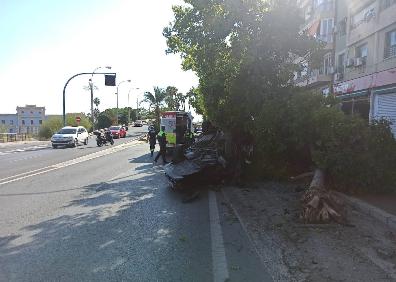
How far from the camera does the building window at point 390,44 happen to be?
75.4ft

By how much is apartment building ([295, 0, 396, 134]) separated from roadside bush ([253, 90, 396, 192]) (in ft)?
22.9

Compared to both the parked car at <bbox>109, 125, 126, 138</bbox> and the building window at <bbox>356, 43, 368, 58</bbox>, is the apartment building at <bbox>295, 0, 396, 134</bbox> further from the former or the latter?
the parked car at <bbox>109, 125, 126, 138</bbox>

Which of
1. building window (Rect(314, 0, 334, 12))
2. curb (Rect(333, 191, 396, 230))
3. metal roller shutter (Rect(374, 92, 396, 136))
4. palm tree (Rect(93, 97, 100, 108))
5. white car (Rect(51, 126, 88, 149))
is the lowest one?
white car (Rect(51, 126, 88, 149))

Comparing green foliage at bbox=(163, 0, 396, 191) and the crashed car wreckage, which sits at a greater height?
green foliage at bbox=(163, 0, 396, 191)

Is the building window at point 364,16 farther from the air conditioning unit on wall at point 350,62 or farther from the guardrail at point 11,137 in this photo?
the guardrail at point 11,137

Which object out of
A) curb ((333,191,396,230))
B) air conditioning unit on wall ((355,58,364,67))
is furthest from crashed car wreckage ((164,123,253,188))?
air conditioning unit on wall ((355,58,364,67))

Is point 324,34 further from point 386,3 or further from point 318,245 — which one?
point 318,245

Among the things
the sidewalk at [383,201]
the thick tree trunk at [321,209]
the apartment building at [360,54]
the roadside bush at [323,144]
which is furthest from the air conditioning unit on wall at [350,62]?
the thick tree trunk at [321,209]

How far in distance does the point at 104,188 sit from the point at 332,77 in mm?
24647

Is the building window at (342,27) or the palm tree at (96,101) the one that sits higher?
the building window at (342,27)

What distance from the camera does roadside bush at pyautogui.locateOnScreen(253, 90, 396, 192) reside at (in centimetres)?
974

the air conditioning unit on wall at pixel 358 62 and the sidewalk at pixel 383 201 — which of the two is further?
the air conditioning unit on wall at pixel 358 62

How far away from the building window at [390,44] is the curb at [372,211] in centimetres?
1612

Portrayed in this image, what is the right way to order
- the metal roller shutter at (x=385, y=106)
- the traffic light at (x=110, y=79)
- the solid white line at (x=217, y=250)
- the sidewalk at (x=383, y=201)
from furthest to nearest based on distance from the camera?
the traffic light at (x=110, y=79) < the metal roller shutter at (x=385, y=106) < the sidewalk at (x=383, y=201) < the solid white line at (x=217, y=250)
